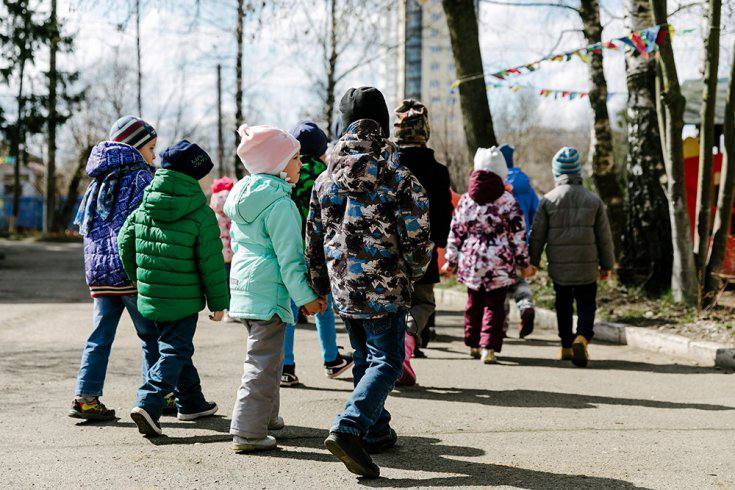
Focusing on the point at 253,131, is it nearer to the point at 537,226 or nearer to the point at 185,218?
the point at 185,218

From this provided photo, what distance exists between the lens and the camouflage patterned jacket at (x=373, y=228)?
13.2 feet

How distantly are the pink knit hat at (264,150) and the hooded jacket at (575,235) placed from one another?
142 inches

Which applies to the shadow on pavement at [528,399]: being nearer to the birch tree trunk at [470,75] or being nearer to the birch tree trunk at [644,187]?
the birch tree trunk at [644,187]

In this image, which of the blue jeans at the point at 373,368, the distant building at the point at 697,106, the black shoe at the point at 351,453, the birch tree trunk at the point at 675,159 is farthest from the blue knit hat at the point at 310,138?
the distant building at the point at 697,106

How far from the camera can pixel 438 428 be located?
491 cm

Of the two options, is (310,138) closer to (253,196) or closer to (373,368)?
(253,196)

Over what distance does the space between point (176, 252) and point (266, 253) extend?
1.83 ft

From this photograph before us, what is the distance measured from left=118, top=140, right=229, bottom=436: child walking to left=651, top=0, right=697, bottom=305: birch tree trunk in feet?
19.6

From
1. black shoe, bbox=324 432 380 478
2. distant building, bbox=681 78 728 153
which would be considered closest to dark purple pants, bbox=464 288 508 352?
black shoe, bbox=324 432 380 478

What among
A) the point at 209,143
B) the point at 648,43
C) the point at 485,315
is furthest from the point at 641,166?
the point at 209,143

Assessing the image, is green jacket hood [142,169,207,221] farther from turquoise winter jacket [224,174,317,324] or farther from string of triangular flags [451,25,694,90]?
string of triangular flags [451,25,694,90]

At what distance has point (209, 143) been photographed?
202ft

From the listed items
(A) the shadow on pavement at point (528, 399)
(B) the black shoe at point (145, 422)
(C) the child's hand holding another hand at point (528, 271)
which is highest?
(C) the child's hand holding another hand at point (528, 271)

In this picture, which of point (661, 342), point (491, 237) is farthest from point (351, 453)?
point (661, 342)
